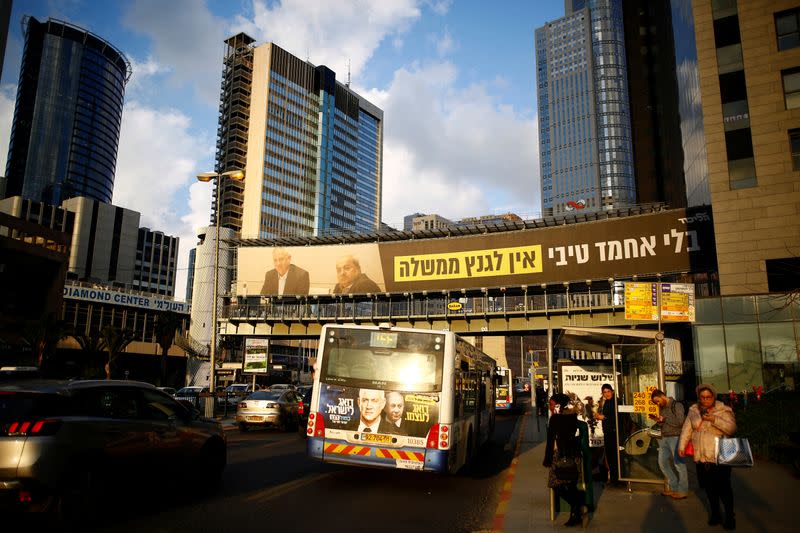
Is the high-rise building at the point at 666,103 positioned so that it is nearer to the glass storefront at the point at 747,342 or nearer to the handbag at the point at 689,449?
the glass storefront at the point at 747,342

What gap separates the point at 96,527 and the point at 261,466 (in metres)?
5.55

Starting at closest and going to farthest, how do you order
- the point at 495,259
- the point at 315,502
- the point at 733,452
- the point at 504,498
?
the point at 733,452
the point at 315,502
the point at 504,498
the point at 495,259

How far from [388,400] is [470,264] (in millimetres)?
45439

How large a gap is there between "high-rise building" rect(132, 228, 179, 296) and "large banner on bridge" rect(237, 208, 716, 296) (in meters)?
119

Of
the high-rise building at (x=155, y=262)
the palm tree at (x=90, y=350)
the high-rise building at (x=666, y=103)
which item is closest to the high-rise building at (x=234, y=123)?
the high-rise building at (x=155, y=262)

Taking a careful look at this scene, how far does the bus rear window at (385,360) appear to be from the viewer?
1056 cm

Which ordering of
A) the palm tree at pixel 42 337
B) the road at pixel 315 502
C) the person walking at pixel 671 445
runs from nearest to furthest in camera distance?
the road at pixel 315 502 → the person walking at pixel 671 445 → the palm tree at pixel 42 337

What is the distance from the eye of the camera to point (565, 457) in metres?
7.55

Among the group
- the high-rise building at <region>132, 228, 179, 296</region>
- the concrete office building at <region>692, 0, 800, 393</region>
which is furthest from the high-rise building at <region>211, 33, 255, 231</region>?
the concrete office building at <region>692, 0, 800, 393</region>

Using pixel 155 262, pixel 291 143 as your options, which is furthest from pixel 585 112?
pixel 155 262

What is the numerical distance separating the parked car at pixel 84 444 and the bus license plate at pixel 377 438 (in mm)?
2777

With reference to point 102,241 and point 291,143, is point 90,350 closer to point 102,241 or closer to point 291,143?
point 291,143

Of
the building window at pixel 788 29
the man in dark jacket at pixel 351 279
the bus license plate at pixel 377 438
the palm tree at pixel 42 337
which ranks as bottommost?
the bus license plate at pixel 377 438

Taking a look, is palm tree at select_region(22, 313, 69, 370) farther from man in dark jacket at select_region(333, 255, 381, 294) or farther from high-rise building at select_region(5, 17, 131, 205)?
high-rise building at select_region(5, 17, 131, 205)
